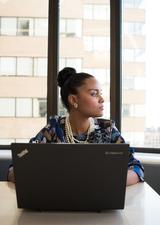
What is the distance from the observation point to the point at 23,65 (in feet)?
9.80

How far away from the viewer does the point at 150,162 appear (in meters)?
2.30

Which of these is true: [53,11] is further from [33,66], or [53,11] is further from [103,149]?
[103,149]

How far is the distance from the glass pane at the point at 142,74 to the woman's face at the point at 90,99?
972mm

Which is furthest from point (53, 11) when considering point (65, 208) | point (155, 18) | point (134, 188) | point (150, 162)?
point (65, 208)

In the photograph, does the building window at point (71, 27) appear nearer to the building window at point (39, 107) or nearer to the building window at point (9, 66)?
the building window at point (9, 66)

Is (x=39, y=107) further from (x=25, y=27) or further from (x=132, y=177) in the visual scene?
(x=132, y=177)

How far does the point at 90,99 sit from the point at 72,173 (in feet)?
3.02

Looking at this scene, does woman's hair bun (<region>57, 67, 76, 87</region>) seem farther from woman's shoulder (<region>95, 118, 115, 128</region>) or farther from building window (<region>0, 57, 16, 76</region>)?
building window (<region>0, 57, 16, 76</region>)

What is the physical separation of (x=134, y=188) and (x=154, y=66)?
1.55 metres

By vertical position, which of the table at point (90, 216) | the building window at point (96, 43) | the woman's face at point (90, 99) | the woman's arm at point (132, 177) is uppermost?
the building window at point (96, 43)

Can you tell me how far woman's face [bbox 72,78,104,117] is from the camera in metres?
1.79

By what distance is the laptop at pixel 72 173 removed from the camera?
91cm

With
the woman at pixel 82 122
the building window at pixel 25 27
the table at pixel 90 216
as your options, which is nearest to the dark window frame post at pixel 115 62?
the building window at pixel 25 27

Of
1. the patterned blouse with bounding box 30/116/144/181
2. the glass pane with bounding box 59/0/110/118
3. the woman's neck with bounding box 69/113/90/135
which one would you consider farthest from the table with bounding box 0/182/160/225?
the glass pane with bounding box 59/0/110/118
